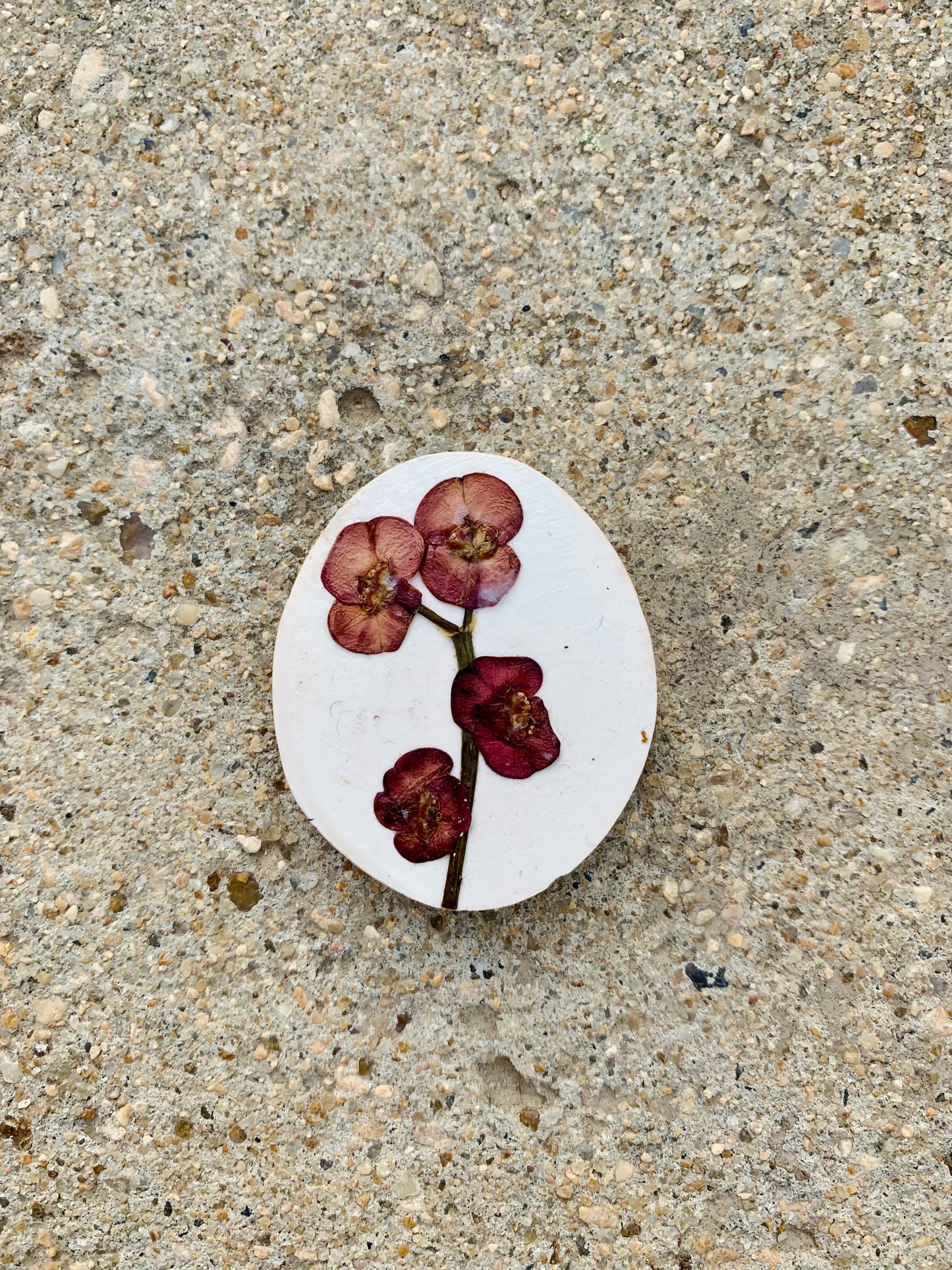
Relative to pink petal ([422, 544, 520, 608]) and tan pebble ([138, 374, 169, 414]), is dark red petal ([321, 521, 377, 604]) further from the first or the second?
tan pebble ([138, 374, 169, 414])

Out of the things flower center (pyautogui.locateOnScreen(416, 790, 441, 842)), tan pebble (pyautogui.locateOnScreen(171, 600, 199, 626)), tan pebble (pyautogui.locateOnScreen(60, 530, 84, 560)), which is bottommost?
flower center (pyautogui.locateOnScreen(416, 790, 441, 842))

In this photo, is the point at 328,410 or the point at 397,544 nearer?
the point at 397,544

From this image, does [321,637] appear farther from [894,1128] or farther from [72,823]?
[894,1128]

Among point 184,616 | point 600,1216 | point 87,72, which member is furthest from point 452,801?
point 87,72

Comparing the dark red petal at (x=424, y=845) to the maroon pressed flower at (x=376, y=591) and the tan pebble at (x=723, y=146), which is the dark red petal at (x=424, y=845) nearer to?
the maroon pressed flower at (x=376, y=591)

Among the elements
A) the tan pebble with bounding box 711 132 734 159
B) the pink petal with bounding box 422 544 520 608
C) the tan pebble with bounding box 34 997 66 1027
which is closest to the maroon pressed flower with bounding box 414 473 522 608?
the pink petal with bounding box 422 544 520 608

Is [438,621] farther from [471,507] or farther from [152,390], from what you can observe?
[152,390]
